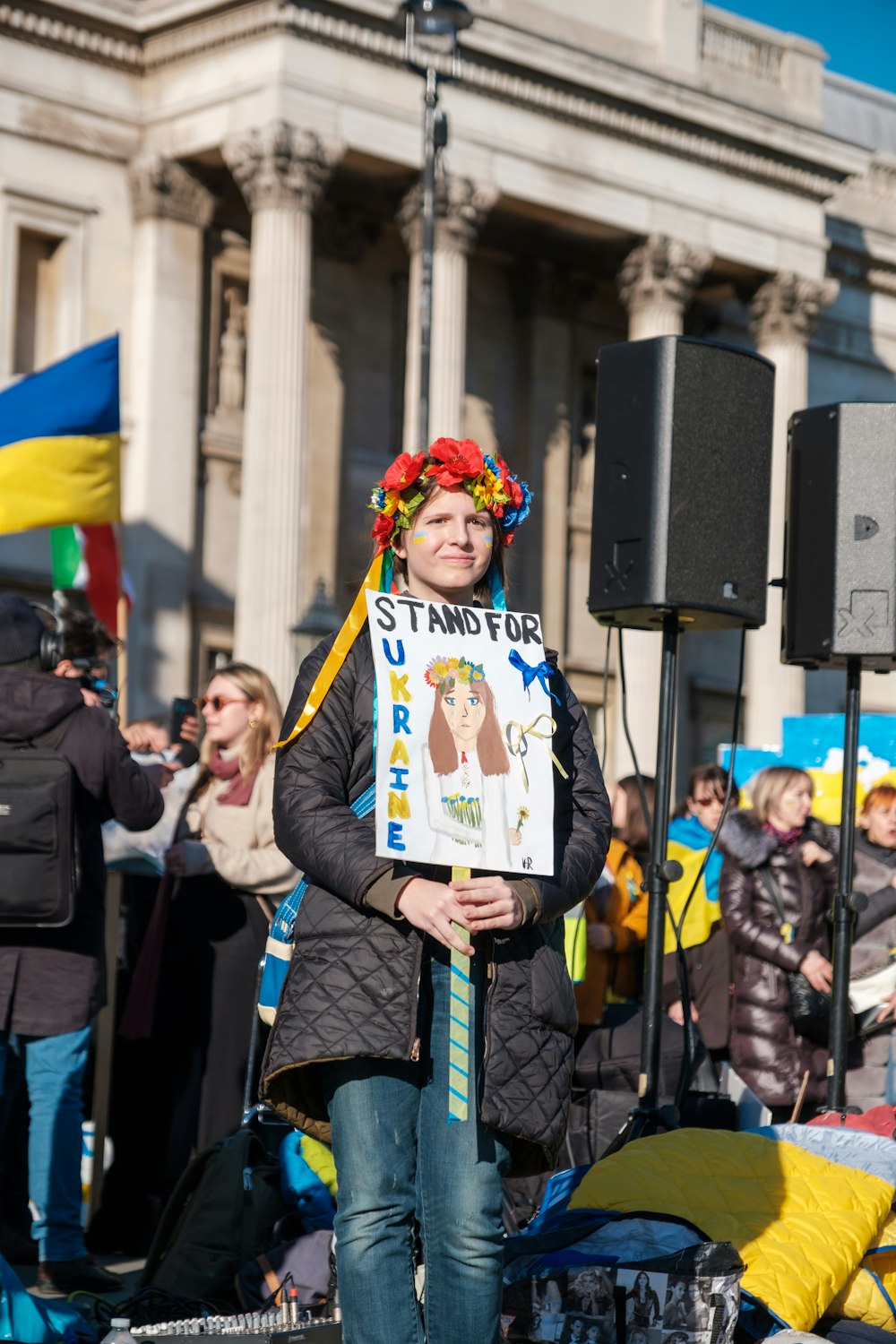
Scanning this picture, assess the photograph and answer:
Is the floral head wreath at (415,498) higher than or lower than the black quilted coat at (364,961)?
higher

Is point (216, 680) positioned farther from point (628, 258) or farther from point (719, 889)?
point (628, 258)

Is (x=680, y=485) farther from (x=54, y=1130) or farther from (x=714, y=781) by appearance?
(x=714, y=781)

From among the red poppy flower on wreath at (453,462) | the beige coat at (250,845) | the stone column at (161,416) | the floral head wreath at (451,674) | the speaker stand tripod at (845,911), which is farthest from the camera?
the stone column at (161,416)

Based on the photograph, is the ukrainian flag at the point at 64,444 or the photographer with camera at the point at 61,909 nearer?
the photographer with camera at the point at 61,909

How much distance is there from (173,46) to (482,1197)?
846 inches

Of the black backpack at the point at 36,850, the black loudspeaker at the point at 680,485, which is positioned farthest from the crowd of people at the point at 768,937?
the black backpack at the point at 36,850

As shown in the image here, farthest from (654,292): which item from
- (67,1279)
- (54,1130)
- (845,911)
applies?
(67,1279)

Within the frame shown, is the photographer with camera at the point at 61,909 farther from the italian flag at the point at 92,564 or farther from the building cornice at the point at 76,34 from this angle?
the building cornice at the point at 76,34

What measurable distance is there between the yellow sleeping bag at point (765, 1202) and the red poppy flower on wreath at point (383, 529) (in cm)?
199

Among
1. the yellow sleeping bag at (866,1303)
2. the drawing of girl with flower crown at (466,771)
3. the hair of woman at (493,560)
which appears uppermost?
the hair of woman at (493,560)

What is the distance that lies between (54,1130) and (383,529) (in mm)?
2600

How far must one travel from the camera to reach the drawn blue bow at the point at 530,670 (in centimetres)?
444

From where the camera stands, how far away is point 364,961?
423cm

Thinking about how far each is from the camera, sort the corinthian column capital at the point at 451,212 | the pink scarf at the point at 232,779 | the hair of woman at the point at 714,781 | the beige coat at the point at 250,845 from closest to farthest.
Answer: the beige coat at the point at 250,845 < the pink scarf at the point at 232,779 < the hair of woman at the point at 714,781 < the corinthian column capital at the point at 451,212
